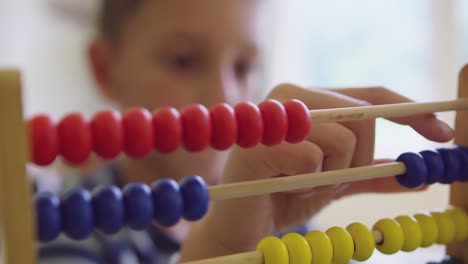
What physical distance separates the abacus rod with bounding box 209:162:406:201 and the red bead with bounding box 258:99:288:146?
0.04 metres

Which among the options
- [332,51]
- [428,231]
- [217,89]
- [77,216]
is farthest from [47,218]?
[332,51]

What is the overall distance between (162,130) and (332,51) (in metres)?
1.27

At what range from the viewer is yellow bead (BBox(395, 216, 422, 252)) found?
45 centimetres

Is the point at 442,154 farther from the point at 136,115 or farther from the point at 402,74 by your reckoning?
the point at 402,74

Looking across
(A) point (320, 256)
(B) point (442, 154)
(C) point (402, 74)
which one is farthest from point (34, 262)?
(C) point (402, 74)

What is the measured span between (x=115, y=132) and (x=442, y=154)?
0.29 metres

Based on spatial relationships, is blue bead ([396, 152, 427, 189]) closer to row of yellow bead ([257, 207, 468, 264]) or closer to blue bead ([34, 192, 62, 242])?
row of yellow bead ([257, 207, 468, 264])

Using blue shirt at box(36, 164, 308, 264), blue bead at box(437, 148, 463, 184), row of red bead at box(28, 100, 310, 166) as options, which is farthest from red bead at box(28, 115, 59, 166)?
blue shirt at box(36, 164, 308, 264)

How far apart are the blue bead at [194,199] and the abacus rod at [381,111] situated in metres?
0.10

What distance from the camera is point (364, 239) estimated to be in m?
0.42

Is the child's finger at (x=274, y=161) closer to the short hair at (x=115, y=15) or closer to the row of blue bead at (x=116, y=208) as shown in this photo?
the row of blue bead at (x=116, y=208)

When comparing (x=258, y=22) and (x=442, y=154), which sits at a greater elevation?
(x=258, y=22)

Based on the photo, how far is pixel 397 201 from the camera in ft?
4.03

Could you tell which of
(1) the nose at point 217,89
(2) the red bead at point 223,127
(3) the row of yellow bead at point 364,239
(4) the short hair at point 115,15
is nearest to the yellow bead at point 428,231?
(3) the row of yellow bead at point 364,239
